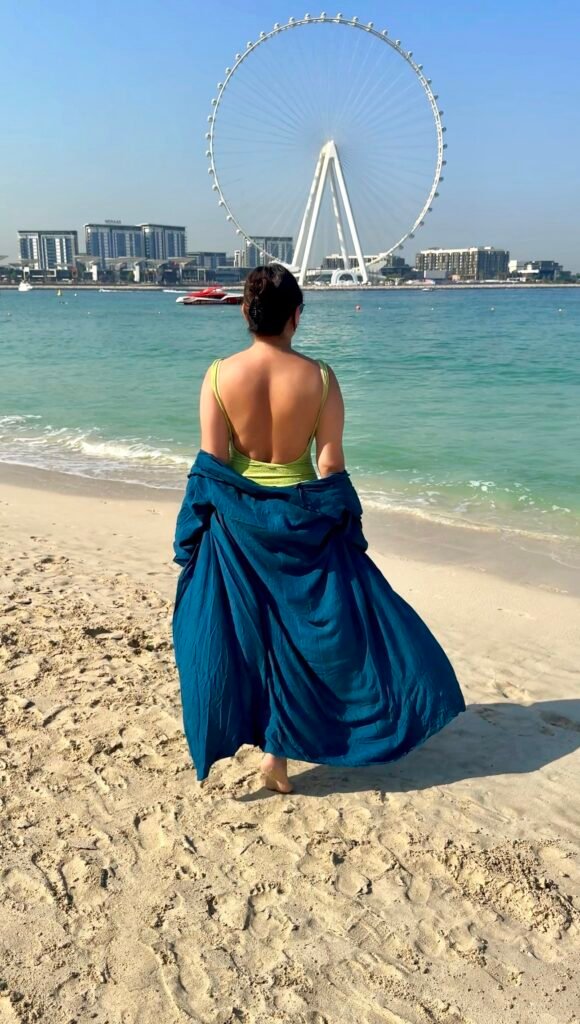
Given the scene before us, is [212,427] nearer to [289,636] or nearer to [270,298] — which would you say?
[270,298]

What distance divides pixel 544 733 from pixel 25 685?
1.98 meters

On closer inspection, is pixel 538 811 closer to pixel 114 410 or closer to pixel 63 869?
pixel 63 869

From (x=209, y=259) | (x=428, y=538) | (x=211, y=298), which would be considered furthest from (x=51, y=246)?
(x=428, y=538)

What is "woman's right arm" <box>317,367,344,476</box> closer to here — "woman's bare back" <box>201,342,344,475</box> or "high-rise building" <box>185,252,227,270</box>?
"woman's bare back" <box>201,342,344,475</box>

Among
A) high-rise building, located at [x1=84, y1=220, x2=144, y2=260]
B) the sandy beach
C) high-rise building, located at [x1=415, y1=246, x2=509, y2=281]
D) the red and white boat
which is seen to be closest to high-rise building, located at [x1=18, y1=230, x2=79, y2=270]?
high-rise building, located at [x1=84, y1=220, x2=144, y2=260]

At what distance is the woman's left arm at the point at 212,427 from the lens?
98.0 inches

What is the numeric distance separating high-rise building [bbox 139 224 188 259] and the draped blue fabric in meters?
163

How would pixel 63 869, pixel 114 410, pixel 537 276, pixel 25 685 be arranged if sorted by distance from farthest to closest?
1. pixel 537 276
2. pixel 114 410
3. pixel 25 685
4. pixel 63 869

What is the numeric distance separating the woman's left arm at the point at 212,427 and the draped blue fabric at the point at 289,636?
5 cm

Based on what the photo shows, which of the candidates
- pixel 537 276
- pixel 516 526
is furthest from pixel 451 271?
pixel 516 526

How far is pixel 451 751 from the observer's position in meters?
3.06

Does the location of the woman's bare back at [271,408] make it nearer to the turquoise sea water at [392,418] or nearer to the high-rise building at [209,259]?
the turquoise sea water at [392,418]

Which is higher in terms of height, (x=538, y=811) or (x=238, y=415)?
(x=238, y=415)

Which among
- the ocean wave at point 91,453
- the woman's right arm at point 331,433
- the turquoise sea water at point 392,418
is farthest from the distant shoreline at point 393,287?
the woman's right arm at point 331,433
